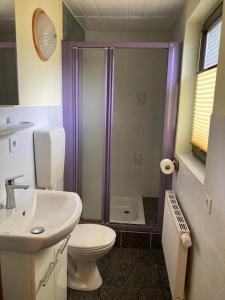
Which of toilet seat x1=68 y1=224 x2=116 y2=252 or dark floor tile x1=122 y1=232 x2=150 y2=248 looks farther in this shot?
dark floor tile x1=122 y1=232 x2=150 y2=248

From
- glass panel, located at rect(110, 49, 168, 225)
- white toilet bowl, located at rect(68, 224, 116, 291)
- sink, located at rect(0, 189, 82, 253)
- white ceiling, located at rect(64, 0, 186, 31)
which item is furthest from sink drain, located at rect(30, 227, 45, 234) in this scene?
white ceiling, located at rect(64, 0, 186, 31)

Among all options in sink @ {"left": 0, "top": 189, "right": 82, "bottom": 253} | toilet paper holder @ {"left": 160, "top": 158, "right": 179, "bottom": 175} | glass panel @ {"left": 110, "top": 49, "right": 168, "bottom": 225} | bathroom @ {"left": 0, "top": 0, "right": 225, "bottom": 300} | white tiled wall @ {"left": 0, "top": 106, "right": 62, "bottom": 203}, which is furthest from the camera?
glass panel @ {"left": 110, "top": 49, "right": 168, "bottom": 225}

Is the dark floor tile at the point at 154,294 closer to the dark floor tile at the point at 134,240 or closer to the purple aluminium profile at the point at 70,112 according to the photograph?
the dark floor tile at the point at 134,240

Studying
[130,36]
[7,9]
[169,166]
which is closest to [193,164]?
[169,166]

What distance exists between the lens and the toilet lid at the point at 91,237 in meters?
1.93

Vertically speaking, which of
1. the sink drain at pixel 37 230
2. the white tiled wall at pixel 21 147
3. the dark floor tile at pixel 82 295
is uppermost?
the white tiled wall at pixel 21 147

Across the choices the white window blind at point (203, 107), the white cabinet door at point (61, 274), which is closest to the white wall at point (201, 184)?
the white window blind at point (203, 107)

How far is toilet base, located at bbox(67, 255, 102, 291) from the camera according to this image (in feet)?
6.73

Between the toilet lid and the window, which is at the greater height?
the window

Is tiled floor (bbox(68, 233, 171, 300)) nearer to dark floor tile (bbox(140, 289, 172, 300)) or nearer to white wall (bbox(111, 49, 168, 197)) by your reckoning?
dark floor tile (bbox(140, 289, 172, 300))

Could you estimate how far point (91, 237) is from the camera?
205 cm

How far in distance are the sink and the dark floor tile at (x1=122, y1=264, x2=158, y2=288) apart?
3.39 feet

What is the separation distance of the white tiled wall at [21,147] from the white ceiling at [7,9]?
52 cm

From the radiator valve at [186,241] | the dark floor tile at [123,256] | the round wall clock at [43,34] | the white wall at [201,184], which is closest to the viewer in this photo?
the white wall at [201,184]
